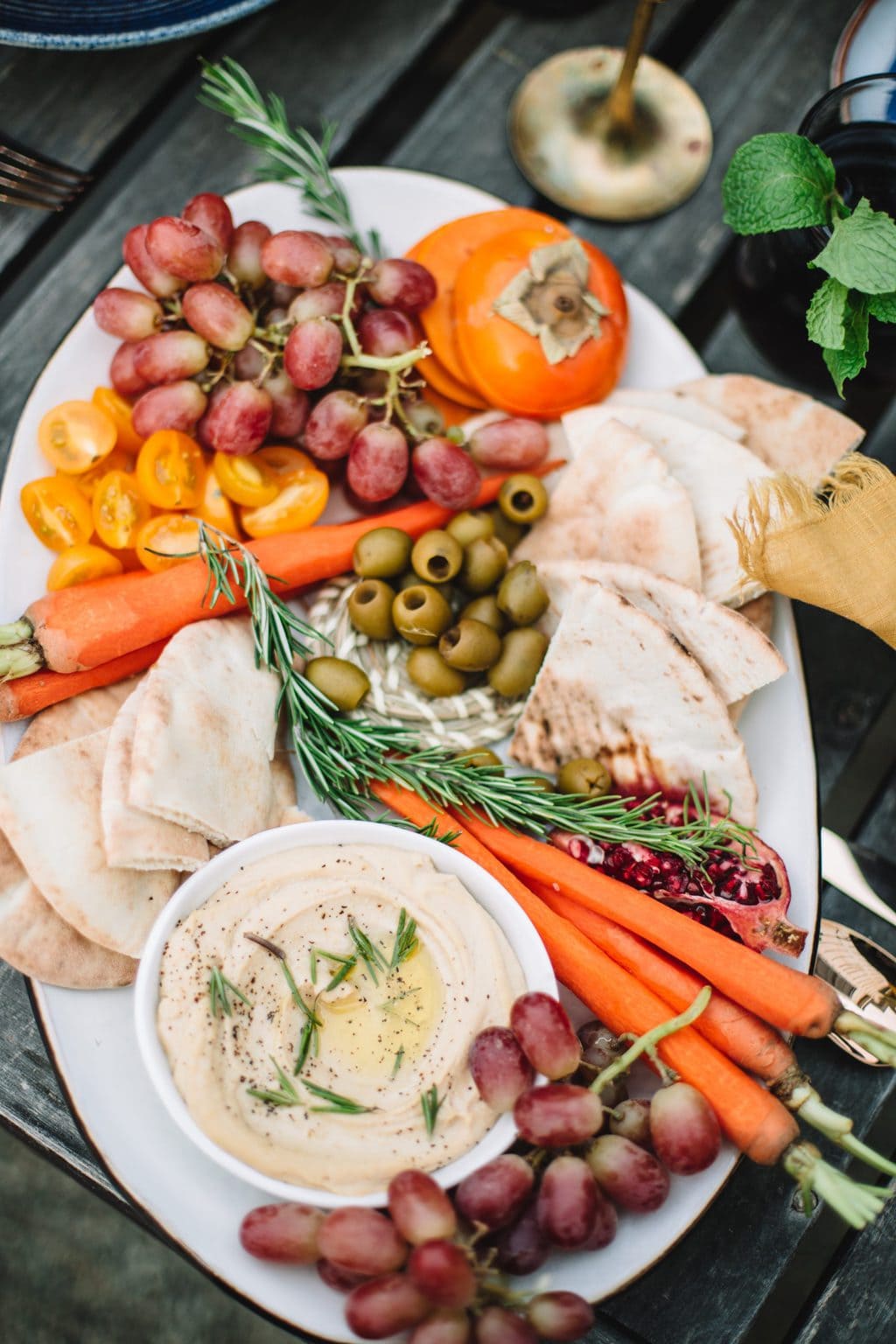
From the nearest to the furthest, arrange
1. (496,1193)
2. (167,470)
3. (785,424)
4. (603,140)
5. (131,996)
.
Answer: (496,1193) < (131,996) < (167,470) < (785,424) < (603,140)

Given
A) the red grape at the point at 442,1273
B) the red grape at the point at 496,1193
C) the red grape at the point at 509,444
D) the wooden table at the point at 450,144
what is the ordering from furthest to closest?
the wooden table at the point at 450,144, the red grape at the point at 509,444, the red grape at the point at 496,1193, the red grape at the point at 442,1273

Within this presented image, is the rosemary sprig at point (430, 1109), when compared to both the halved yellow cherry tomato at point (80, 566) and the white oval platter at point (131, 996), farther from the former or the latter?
the halved yellow cherry tomato at point (80, 566)

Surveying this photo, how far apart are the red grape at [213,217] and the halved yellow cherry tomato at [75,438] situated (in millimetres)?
322

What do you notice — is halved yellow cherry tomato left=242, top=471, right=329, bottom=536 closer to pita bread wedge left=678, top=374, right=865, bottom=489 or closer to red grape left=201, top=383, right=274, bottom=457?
red grape left=201, top=383, right=274, bottom=457

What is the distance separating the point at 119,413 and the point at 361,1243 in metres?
1.19

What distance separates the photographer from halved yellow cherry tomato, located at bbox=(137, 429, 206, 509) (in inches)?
59.3

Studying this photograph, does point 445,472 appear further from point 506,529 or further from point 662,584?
point 662,584

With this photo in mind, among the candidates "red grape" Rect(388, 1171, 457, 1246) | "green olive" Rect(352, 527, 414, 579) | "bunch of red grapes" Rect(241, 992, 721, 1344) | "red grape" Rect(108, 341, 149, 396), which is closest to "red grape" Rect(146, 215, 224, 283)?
"red grape" Rect(108, 341, 149, 396)

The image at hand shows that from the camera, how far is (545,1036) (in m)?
→ 1.23

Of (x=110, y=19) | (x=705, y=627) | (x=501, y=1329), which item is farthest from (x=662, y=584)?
(x=110, y=19)

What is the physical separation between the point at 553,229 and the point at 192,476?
0.69m

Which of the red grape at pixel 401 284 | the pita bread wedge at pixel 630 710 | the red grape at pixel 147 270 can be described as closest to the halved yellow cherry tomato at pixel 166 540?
the red grape at pixel 147 270

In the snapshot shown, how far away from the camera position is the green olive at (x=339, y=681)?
1520 mm

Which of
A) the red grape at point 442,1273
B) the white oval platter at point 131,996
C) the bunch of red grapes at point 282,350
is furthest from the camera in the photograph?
the bunch of red grapes at point 282,350
